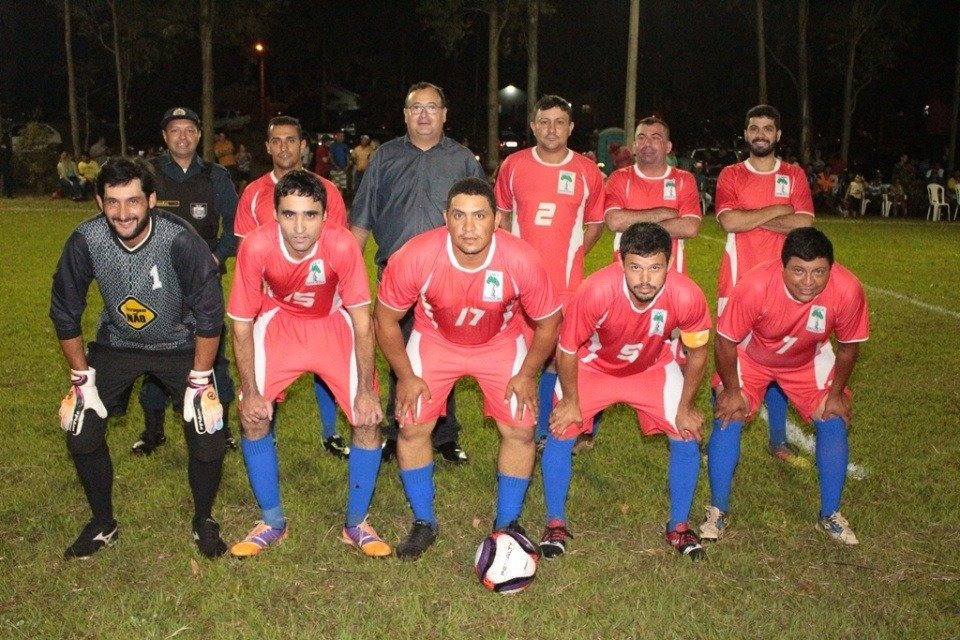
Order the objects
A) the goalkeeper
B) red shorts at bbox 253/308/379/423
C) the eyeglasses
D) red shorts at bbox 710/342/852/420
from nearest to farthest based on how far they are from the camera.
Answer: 1. the goalkeeper
2. red shorts at bbox 253/308/379/423
3. red shorts at bbox 710/342/852/420
4. the eyeglasses

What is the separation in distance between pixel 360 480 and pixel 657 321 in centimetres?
185

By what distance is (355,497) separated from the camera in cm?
516

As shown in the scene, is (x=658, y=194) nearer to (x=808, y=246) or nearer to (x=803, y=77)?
(x=808, y=246)

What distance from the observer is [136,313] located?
4930 millimetres

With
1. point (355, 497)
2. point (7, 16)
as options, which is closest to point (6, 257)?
point (355, 497)

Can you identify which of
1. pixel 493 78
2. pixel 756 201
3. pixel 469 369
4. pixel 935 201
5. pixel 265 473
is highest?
pixel 493 78

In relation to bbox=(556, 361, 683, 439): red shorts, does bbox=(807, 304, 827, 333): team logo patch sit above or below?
above

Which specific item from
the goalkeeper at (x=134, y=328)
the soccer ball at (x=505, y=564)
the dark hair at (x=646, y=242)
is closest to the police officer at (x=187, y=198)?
the goalkeeper at (x=134, y=328)

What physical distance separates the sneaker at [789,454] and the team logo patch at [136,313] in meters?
4.33

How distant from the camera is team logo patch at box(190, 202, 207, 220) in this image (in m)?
6.60

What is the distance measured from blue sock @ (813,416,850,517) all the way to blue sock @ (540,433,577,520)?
1425 mm

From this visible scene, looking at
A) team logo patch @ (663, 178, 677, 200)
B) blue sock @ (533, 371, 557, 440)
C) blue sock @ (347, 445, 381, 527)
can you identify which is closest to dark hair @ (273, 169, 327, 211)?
blue sock @ (347, 445, 381, 527)

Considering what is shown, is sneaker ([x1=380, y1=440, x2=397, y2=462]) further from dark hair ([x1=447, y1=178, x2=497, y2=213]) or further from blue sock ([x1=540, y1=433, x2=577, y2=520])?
dark hair ([x1=447, y1=178, x2=497, y2=213])

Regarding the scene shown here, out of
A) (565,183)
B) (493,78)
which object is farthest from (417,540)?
(493,78)
